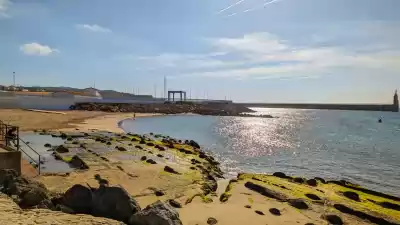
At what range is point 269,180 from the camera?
1708 cm

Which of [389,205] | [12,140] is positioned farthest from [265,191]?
[12,140]

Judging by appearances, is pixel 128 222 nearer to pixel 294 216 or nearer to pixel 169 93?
pixel 294 216

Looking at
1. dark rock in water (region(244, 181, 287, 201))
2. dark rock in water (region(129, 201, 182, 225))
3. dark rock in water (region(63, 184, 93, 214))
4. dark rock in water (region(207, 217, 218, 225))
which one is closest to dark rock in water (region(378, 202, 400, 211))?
dark rock in water (region(244, 181, 287, 201))

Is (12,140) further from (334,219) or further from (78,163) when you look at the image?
(334,219)

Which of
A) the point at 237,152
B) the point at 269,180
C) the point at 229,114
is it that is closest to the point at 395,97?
the point at 229,114

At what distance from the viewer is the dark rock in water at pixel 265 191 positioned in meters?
13.9

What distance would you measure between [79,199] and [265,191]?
27.8 feet

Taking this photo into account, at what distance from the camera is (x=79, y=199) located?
340 inches

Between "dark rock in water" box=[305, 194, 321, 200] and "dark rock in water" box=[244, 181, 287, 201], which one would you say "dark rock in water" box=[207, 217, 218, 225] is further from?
"dark rock in water" box=[305, 194, 321, 200]

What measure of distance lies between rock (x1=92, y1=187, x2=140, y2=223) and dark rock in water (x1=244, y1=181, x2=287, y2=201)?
7.10m

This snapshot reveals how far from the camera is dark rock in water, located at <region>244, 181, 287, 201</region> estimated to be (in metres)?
13.9

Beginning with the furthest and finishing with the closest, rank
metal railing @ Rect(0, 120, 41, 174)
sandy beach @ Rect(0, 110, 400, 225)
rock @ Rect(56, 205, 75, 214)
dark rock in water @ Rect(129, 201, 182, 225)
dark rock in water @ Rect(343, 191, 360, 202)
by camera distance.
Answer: dark rock in water @ Rect(343, 191, 360, 202) → metal railing @ Rect(0, 120, 41, 174) → sandy beach @ Rect(0, 110, 400, 225) → rock @ Rect(56, 205, 75, 214) → dark rock in water @ Rect(129, 201, 182, 225)

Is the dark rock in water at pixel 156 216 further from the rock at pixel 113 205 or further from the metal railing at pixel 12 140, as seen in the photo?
the metal railing at pixel 12 140

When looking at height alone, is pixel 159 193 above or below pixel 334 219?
above
